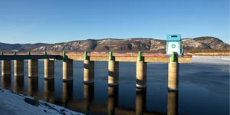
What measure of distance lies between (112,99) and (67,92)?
983cm

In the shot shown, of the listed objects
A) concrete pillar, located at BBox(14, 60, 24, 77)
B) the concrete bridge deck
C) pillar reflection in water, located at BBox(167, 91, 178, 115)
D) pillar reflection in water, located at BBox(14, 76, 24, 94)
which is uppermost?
the concrete bridge deck

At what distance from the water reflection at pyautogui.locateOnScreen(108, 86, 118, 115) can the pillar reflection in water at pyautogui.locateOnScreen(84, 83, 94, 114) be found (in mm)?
3018

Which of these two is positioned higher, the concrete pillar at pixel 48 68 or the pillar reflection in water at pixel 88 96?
the concrete pillar at pixel 48 68

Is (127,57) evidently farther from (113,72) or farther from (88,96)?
(88,96)

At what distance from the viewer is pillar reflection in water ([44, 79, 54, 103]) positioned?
37.2 meters

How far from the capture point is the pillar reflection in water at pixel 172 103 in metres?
31.2

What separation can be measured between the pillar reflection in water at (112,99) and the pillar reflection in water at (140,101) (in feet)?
11.2

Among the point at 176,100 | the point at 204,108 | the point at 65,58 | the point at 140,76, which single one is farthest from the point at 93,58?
the point at 204,108

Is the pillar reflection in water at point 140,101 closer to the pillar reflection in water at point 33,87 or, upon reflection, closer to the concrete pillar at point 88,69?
the concrete pillar at point 88,69

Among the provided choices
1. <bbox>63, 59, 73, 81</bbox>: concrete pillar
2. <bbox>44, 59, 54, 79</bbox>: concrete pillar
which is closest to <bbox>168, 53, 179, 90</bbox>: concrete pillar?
<bbox>63, 59, 73, 81</bbox>: concrete pillar

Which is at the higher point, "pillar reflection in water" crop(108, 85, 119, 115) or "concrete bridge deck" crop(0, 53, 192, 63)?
"concrete bridge deck" crop(0, 53, 192, 63)

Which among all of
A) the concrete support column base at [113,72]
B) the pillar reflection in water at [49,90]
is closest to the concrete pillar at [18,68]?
the pillar reflection in water at [49,90]

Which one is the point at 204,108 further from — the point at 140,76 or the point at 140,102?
the point at 140,76

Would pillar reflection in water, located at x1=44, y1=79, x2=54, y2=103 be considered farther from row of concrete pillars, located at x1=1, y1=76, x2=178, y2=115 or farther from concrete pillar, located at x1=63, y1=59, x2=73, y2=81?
concrete pillar, located at x1=63, y1=59, x2=73, y2=81
